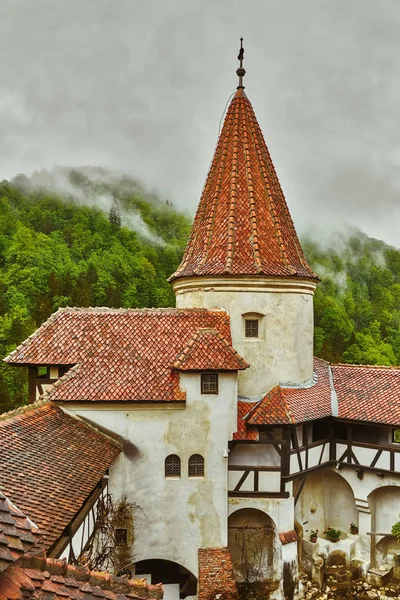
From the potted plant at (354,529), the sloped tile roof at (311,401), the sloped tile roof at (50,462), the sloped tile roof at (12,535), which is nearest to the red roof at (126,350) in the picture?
the sloped tile roof at (50,462)

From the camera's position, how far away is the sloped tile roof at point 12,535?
4484mm

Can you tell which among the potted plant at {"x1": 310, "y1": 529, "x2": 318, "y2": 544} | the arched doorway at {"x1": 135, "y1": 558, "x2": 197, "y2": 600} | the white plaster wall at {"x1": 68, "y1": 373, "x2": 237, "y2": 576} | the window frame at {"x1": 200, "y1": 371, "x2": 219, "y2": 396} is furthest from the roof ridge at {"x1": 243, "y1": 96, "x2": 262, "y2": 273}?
the arched doorway at {"x1": 135, "y1": 558, "x2": 197, "y2": 600}

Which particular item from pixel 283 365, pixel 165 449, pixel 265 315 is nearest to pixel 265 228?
pixel 265 315

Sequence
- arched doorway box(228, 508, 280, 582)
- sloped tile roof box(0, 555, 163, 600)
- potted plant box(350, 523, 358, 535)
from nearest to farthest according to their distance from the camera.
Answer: sloped tile roof box(0, 555, 163, 600)
arched doorway box(228, 508, 280, 582)
potted plant box(350, 523, 358, 535)

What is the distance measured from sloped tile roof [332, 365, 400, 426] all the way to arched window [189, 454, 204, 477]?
562 cm

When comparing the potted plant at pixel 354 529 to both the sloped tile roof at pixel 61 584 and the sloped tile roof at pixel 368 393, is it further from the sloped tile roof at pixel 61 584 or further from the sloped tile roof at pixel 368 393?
the sloped tile roof at pixel 61 584

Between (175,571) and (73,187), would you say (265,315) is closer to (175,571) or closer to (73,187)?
(175,571)

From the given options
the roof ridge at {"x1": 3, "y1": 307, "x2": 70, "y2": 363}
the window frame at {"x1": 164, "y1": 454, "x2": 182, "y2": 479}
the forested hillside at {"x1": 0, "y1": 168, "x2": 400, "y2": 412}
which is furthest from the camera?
the forested hillside at {"x1": 0, "y1": 168, "x2": 400, "y2": 412}

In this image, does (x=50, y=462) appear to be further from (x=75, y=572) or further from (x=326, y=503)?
(x=326, y=503)

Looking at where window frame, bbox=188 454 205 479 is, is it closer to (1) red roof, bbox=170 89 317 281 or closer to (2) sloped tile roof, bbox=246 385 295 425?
(2) sloped tile roof, bbox=246 385 295 425

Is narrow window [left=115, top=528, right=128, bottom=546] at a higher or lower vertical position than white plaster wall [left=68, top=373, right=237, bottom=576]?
lower

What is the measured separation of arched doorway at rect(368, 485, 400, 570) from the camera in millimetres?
19719

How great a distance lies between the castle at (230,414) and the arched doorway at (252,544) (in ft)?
0.16

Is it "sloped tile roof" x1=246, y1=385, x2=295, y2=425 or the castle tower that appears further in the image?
the castle tower
